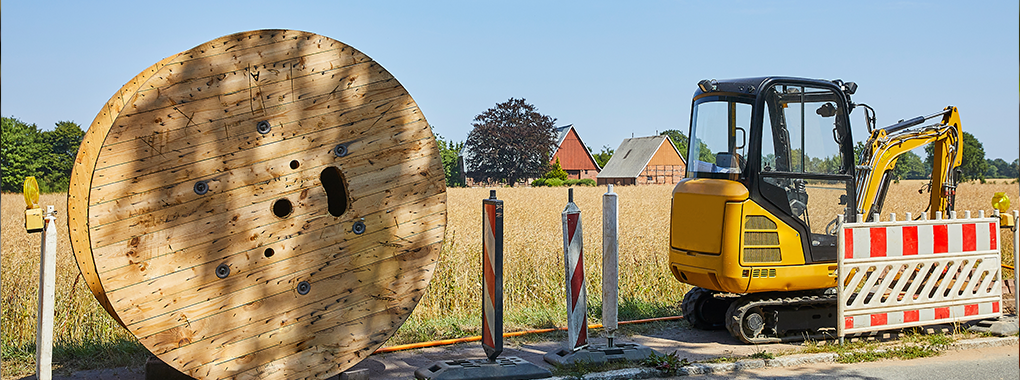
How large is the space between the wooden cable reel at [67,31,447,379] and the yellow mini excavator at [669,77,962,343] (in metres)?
2.85

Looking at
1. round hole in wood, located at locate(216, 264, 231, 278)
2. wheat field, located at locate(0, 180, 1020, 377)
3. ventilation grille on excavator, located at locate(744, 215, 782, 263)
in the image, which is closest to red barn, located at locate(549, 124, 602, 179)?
wheat field, located at locate(0, 180, 1020, 377)

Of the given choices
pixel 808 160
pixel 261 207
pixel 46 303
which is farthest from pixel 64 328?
pixel 808 160

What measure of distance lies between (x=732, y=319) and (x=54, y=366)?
5925 mm

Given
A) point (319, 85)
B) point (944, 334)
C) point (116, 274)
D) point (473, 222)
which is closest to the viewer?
point (116, 274)

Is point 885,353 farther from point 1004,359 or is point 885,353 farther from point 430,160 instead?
point 430,160

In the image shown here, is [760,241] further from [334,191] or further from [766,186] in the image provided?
[334,191]

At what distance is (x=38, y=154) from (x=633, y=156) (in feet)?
171

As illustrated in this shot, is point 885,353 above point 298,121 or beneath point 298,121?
beneath

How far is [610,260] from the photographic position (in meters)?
6.46

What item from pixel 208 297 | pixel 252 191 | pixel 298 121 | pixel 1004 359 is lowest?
pixel 1004 359

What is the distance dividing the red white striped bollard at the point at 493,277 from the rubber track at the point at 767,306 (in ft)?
8.21

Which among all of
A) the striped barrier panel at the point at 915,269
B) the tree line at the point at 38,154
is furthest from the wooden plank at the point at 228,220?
the tree line at the point at 38,154

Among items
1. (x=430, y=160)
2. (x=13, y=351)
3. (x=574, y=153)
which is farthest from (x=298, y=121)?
(x=574, y=153)

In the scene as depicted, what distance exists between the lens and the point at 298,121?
5.23 meters
